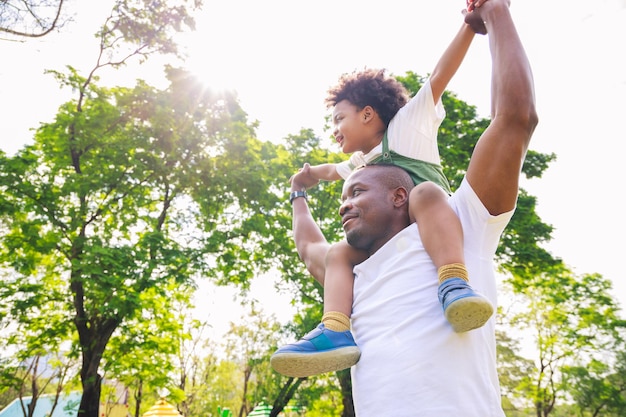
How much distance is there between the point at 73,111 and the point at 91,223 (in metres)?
3.16

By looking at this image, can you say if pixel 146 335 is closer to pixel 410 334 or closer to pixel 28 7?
pixel 28 7

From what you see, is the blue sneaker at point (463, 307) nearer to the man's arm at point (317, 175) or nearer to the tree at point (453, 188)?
the man's arm at point (317, 175)

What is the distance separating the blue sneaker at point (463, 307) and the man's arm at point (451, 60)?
111cm

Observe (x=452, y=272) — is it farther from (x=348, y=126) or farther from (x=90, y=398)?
(x=90, y=398)

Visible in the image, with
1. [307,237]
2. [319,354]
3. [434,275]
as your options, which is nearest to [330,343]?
[319,354]

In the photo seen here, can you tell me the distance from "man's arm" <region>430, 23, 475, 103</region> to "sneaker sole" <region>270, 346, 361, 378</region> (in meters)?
1.30

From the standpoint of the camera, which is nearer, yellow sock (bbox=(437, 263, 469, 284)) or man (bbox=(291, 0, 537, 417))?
man (bbox=(291, 0, 537, 417))

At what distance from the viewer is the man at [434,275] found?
3.61 feet

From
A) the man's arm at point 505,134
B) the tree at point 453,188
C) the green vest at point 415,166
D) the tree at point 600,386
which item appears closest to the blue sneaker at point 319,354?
the man's arm at point 505,134

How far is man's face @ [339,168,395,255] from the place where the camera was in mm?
1568

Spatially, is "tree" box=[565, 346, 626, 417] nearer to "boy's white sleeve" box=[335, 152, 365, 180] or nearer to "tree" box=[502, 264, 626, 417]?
"tree" box=[502, 264, 626, 417]

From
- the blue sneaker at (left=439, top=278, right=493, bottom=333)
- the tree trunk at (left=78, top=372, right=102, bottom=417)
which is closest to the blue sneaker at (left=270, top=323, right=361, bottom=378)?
the blue sneaker at (left=439, top=278, right=493, bottom=333)

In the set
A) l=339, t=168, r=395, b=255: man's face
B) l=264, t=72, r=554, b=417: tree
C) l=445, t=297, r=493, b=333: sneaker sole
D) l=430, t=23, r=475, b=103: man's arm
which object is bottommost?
l=445, t=297, r=493, b=333: sneaker sole

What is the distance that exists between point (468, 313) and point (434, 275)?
231 millimetres
